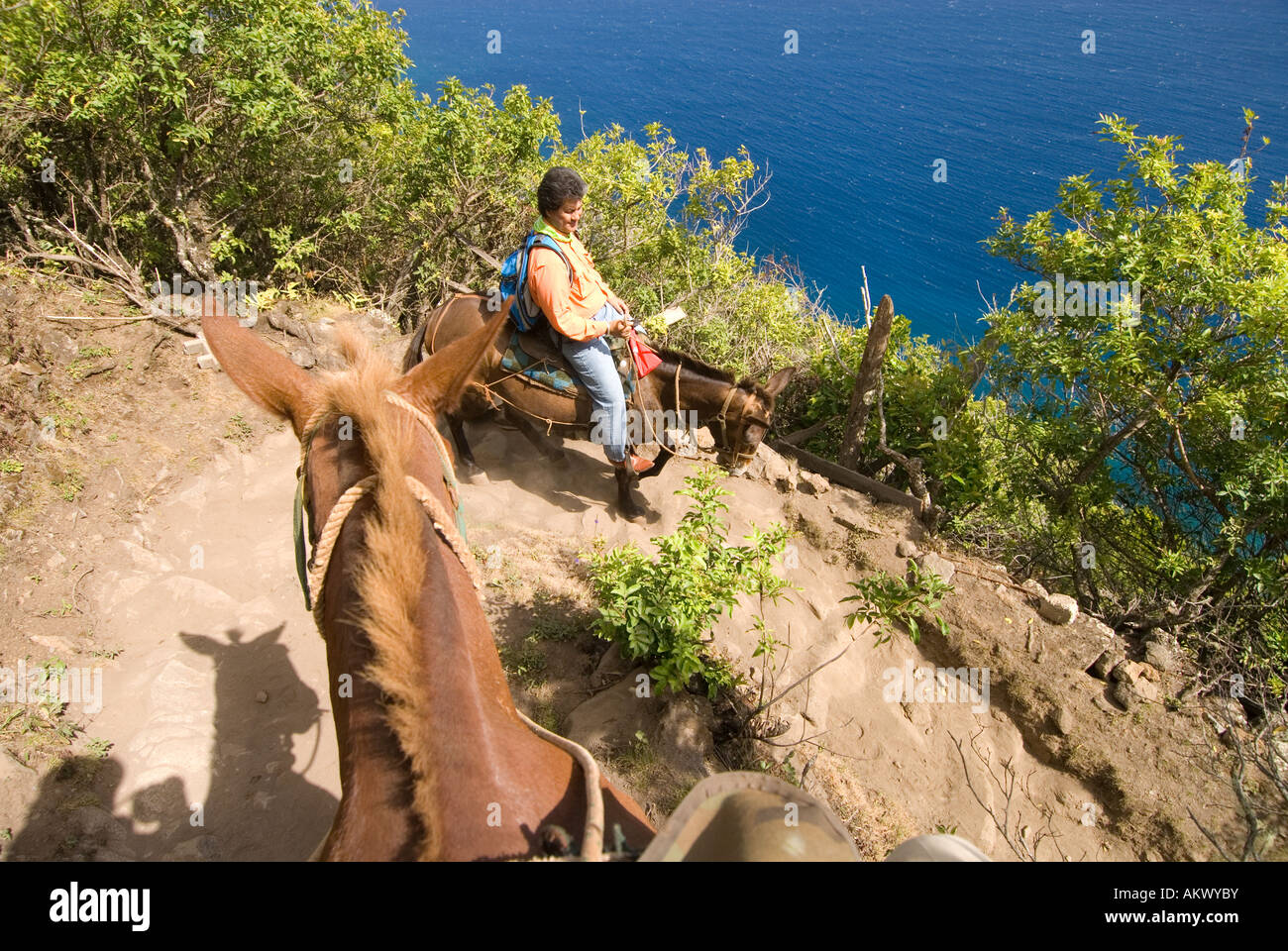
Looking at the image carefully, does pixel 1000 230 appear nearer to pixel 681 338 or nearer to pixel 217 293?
pixel 681 338

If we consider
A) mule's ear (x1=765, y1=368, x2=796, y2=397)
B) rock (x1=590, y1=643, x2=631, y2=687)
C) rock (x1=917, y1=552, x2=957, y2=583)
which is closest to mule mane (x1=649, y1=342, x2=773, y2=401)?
mule's ear (x1=765, y1=368, x2=796, y2=397)

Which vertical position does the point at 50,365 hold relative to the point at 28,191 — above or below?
below

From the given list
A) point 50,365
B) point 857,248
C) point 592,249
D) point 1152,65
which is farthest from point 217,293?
point 1152,65

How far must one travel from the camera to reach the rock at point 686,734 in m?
4.19

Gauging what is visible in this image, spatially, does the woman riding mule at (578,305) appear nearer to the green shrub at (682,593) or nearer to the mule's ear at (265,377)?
the green shrub at (682,593)

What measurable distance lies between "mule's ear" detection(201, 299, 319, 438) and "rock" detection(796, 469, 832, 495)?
574 cm

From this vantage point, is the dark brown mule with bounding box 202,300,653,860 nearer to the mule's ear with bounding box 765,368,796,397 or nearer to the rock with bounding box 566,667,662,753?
the rock with bounding box 566,667,662,753

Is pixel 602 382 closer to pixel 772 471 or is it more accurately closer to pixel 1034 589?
pixel 772 471

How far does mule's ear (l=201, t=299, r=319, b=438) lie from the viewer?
8.21ft

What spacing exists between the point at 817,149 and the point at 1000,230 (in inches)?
930

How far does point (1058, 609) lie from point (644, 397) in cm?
412

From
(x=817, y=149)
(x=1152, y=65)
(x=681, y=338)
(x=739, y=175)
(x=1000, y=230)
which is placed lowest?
(x=681, y=338)

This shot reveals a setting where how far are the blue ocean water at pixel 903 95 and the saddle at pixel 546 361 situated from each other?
12.6 ft

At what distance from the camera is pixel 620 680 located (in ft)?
15.2
